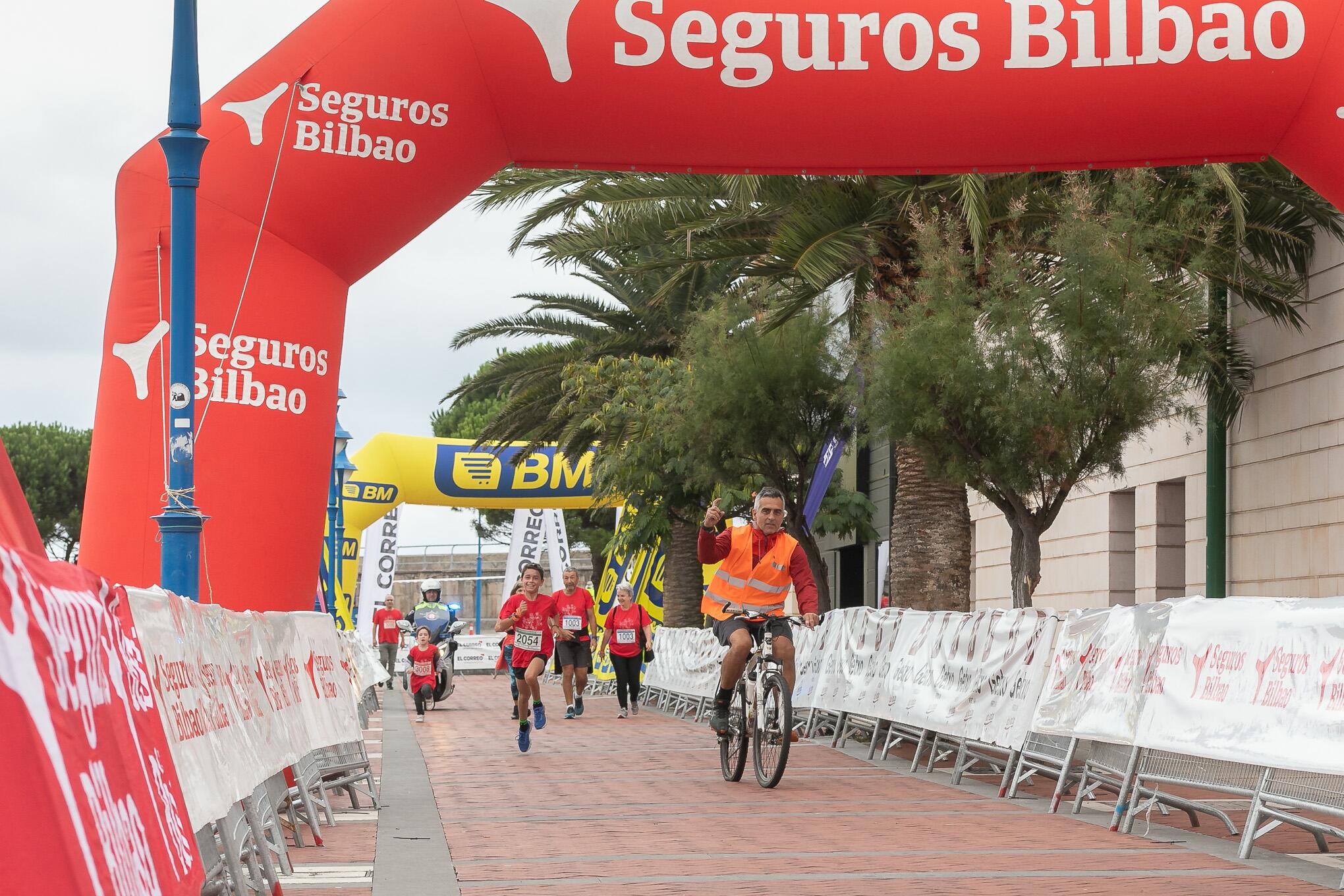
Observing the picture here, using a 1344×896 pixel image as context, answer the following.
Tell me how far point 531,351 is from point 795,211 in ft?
41.4

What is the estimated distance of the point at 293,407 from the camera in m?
10.7

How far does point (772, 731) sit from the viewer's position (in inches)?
428

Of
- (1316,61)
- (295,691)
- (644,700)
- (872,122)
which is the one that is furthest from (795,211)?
(644,700)

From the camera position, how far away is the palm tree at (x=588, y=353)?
27312mm

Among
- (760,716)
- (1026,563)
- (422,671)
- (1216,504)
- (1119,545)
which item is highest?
(1216,504)

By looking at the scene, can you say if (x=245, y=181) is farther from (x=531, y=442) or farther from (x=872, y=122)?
(x=531, y=442)

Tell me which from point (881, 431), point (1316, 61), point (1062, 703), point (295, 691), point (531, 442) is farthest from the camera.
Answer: point (531, 442)

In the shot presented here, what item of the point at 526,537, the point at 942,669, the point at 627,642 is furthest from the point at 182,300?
the point at 526,537

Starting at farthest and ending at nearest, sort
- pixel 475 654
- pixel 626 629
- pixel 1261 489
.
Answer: pixel 475 654 → pixel 626 629 → pixel 1261 489

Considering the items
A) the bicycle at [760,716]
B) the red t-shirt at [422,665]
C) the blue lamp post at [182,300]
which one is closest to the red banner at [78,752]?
the blue lamp post at [182,300]

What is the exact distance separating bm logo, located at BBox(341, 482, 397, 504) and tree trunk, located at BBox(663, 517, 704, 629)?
11.8m

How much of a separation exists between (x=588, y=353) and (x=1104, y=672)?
18870 mm

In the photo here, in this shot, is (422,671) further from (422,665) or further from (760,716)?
(760,716)

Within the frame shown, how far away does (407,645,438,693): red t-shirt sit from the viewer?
75.5ft
